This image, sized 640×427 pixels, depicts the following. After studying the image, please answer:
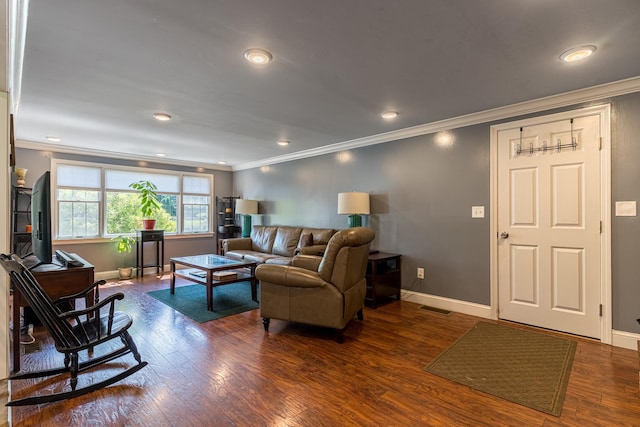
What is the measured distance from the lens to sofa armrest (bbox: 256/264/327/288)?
280 centimetres

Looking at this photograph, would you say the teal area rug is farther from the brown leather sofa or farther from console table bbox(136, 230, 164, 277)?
console table bbox(136, 230, 164, 277)

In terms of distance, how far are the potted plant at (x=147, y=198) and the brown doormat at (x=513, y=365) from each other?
17.4ft

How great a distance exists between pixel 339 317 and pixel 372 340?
40cm

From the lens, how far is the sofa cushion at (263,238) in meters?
5.70

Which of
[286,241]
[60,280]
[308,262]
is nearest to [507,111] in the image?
[308,262]

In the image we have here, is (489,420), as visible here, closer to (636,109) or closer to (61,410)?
(61,410)

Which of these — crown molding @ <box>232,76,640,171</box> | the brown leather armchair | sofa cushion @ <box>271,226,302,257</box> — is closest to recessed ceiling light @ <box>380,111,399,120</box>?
crown molding @ <box>232,76,640,171</box>

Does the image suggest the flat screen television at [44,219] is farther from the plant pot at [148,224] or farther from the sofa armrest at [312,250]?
the plant pot at [148,224]

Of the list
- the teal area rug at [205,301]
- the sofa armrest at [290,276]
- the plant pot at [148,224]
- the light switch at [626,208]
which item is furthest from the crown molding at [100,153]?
the light switch at [626,208]

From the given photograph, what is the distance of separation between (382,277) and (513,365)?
171 cm

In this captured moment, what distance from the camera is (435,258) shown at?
12.6 feet

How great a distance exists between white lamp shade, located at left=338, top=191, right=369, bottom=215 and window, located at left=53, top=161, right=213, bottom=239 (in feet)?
12.8

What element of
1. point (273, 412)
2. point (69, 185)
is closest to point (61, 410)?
point (273, 412)

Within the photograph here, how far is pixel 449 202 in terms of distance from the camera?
3.72 metres
